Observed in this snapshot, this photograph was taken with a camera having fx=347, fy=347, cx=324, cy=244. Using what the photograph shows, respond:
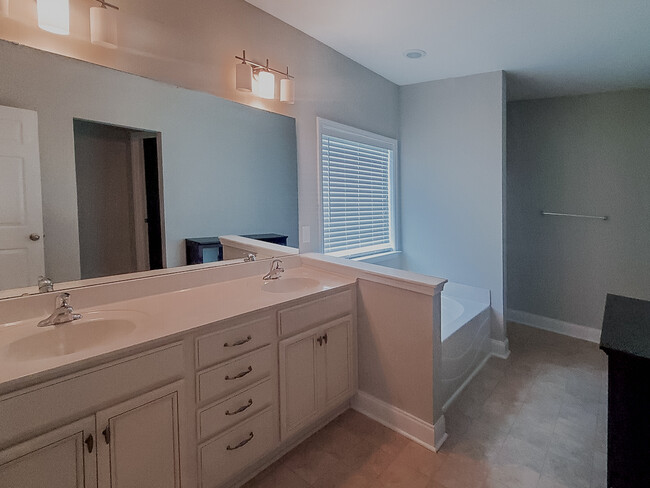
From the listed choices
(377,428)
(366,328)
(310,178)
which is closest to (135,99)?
(310,178)

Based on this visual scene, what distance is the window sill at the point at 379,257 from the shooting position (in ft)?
10.4

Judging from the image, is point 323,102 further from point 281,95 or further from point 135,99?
point 135,99

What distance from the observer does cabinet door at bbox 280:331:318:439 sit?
170 centimetres

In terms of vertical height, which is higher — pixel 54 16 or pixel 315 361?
pixel 54 16

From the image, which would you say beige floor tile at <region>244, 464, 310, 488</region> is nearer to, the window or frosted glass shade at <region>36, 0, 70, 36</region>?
the window

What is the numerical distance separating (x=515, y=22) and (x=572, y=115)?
1847 mm

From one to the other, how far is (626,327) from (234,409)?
5.48 feet

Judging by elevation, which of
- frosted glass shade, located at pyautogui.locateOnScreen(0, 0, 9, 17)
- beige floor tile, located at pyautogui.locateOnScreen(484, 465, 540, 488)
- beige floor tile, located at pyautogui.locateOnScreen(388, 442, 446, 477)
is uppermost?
frosted glass shade, located at pyautogui.locateOnScreen(0, 0, 9, 17)

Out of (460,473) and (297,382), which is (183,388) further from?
(460,473)

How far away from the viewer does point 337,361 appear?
201 centimetres

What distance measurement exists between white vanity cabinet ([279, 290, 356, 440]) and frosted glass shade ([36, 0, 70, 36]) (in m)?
1.47

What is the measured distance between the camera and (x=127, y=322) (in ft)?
4.57

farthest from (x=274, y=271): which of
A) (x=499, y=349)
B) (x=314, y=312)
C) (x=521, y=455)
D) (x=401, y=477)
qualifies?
(x=499, y=349)

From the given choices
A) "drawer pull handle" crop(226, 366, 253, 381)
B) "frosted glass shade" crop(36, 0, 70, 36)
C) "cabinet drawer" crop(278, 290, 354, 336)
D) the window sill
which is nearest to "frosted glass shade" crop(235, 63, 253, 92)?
"frosted glass shade" crop(36, 0, 70, 36)
